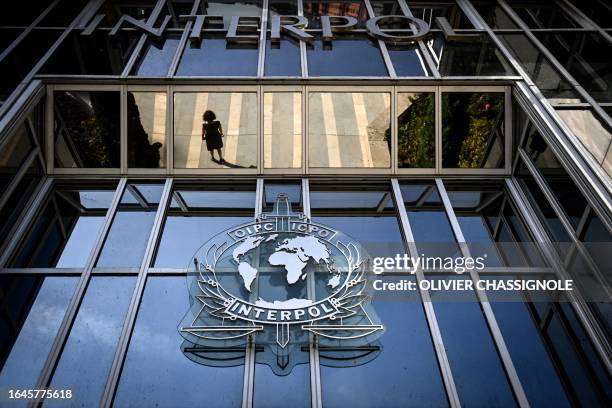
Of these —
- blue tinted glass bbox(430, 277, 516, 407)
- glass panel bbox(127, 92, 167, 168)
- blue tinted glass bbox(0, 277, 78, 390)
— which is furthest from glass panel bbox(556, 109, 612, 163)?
blue tinted glass bbox(0, 277, 78, 390)

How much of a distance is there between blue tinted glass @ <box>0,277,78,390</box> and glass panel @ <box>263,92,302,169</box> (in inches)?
149

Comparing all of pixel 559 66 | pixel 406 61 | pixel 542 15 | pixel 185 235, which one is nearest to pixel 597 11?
pixel 542 15

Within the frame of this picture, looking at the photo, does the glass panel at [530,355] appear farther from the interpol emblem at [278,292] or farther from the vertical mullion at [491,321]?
the interpol emblem at [278,292]

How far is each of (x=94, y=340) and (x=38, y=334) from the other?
2.31 feet

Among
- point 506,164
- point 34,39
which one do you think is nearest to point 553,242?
point 506,164

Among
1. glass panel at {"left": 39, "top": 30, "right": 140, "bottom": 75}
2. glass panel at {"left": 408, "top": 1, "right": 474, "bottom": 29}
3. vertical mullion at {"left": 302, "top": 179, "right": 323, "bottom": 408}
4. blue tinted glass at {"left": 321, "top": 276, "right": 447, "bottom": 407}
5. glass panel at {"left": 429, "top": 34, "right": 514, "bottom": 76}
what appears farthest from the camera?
glass panel at {"left": 408, "top": 1, "right": 474, "bottom": 29}

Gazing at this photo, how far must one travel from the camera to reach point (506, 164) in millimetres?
10852

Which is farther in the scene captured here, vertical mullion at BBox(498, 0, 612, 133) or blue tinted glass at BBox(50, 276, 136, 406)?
vertical mullion at BBox(498, 0, 612, 133)

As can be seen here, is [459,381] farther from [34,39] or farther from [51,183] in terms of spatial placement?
[34,39]

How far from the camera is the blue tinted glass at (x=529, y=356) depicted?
734 centimetres

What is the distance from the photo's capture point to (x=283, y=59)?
12.0 m

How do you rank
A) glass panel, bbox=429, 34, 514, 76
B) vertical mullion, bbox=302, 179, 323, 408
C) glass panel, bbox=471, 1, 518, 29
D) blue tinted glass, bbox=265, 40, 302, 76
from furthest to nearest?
1. glass panel, bbox=471, 1, 518, 29
2. blue tinted glass, bbox=265, 40, 302, 76
3. glass panel, bbox=429, 34, 514, 76
4. vertical mullion, bbox=302, 179, 323, 408

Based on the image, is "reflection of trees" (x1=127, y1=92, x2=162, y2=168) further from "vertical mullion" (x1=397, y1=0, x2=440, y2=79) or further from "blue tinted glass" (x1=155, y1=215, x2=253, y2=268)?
"vertical mullion" (x1=397, y1=0, x2=440, y2=79)

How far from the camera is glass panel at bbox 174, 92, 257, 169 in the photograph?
10.8 m
